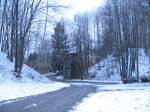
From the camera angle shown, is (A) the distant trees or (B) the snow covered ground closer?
(B) the snow covered ground

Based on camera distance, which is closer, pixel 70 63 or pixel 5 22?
pixel 5 22

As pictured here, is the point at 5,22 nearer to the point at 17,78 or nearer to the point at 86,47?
the point at 17,78

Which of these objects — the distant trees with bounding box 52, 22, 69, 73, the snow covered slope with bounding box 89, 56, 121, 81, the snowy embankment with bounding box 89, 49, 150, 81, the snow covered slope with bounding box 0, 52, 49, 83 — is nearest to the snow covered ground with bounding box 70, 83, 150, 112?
the snow covered slope with bounding box 0, 52, 49, 83

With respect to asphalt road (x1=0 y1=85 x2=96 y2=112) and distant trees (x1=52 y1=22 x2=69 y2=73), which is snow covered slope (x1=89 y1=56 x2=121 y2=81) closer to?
distant trees (x1=52 y1=22 x2=69 y2=73)

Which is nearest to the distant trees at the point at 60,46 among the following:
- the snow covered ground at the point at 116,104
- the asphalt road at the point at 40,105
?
the snow covered ground at the point at 116,104

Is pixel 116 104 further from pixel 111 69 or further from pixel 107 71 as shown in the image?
pixel 111 69

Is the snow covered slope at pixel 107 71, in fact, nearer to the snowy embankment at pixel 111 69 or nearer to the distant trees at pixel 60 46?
the snowy embankment at pixel 111 69

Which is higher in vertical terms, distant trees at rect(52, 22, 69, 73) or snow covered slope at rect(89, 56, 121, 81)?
distant trees at rect(52, 22, 69, 73)

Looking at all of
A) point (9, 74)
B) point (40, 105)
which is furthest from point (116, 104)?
point (9, 74)

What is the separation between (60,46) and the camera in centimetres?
8388

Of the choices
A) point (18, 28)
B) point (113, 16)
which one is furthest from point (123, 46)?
point (18, 28)

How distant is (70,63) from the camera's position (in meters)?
74.2

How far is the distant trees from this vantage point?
81.8 metres

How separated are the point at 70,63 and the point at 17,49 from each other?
1367 inches
